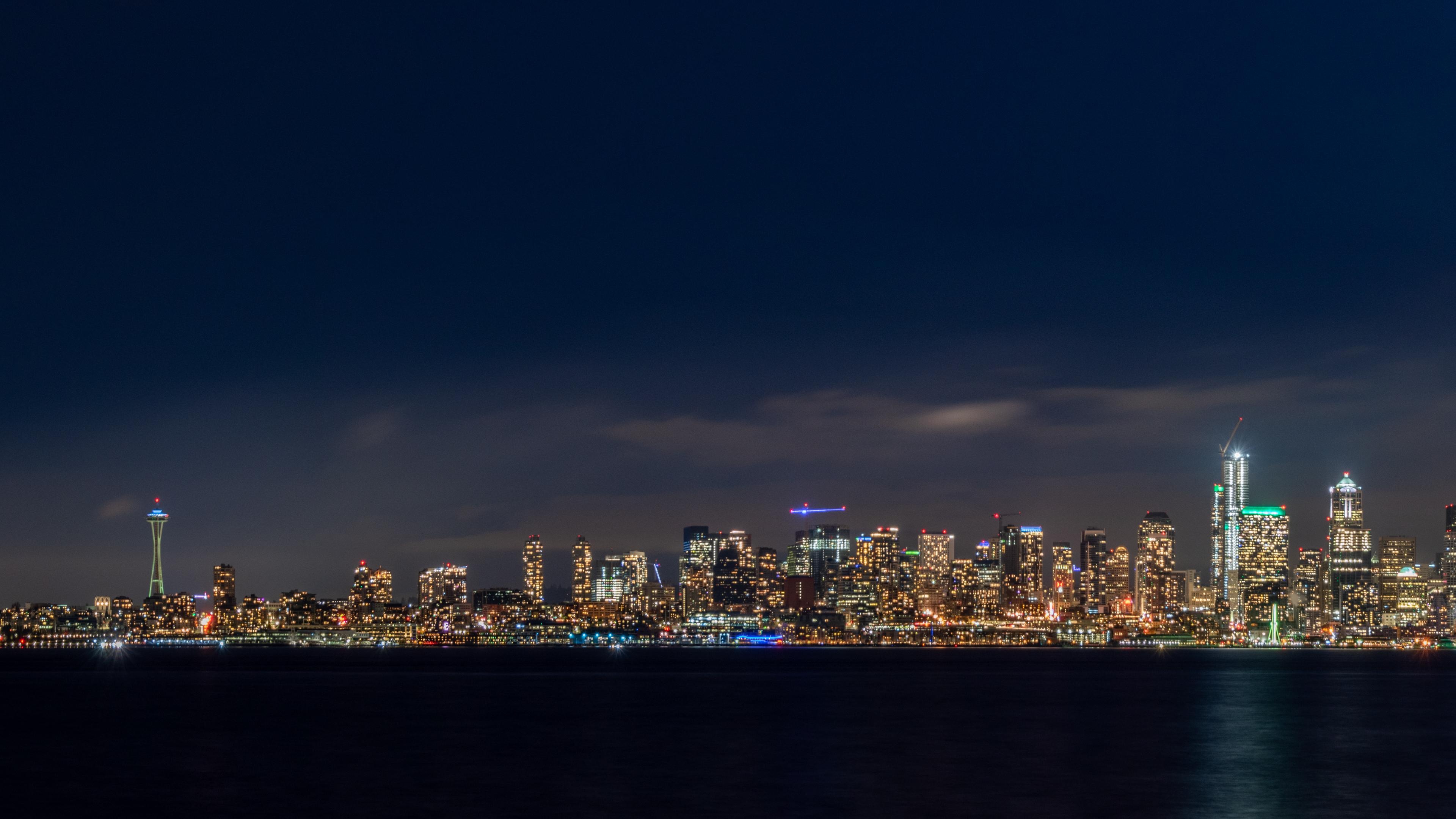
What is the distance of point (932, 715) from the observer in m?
118

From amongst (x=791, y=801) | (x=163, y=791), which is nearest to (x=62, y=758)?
(x=163, y=791)

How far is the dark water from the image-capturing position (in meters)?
64.8

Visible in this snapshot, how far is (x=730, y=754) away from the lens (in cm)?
8512

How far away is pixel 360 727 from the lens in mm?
105250

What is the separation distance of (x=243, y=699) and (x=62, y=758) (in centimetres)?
6075

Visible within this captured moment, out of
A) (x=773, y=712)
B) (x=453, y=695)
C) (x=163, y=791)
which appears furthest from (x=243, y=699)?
(x=163, y=791)

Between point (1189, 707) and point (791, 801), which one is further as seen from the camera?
point (1189, 707)

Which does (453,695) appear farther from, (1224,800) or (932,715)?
(1224,800)

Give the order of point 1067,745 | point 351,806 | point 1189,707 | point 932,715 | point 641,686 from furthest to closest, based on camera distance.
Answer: point 641,686
point 1189,707
point 932,715
point 1067,745
point 351,806

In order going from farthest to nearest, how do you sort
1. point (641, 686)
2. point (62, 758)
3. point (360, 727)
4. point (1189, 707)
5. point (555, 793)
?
point (641, 686) → point (1189, 707) → point (360, 727) → point (62, 758) → point (555, 793)

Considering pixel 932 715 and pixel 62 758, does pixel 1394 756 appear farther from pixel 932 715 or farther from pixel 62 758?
pixel 62 758

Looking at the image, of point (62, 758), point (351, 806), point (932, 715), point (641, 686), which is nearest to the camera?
point (351, 806)

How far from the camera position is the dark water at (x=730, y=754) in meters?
64.8

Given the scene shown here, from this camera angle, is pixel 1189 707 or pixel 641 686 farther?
pixel 641 686
